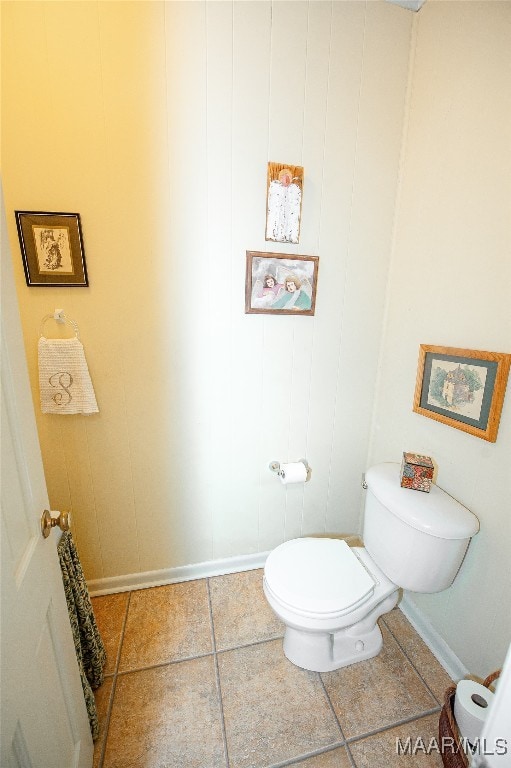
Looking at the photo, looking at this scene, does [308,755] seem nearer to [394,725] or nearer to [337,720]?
[337,720]

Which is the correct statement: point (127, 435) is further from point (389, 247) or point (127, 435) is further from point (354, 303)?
point (389, 247)

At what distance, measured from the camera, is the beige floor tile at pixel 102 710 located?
3.28 ft

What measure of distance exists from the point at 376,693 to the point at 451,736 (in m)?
0.30

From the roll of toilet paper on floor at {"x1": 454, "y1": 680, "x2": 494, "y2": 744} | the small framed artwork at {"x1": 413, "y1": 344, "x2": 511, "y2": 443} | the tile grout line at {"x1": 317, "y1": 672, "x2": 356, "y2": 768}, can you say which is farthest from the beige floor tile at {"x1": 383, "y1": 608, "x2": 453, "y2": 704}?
the small framed artwork at {"x1": 413, "y1": 344, "x2": 511, "y2": 443}

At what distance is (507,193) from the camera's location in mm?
982

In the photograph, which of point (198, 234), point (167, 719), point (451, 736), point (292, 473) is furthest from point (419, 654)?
point (198, 234)

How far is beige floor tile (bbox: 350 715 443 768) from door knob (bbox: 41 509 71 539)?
1.19 meters

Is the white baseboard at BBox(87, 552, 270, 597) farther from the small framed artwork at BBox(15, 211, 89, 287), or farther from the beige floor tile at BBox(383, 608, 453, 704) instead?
the small framed artwork at BBox(15, 211, 89, 287)

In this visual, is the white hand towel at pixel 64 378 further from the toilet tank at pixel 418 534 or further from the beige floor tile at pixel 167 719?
the toilet tank at pixel 418 534

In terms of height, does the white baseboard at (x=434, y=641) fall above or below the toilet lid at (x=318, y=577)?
below

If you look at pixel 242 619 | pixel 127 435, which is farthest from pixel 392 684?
pixel 127 435

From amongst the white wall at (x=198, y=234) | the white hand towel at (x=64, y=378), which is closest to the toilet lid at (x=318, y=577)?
the white wall at (x=198, y=234)

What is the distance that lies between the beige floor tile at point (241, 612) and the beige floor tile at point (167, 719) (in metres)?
0.13

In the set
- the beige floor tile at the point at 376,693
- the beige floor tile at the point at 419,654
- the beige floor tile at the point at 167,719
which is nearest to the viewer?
the beige floor tile at the point at 167,719
